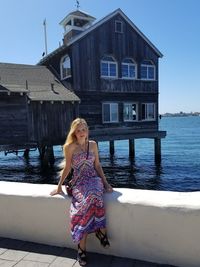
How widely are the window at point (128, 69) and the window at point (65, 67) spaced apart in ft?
13.9

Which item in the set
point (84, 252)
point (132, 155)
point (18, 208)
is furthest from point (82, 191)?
point (132, 155)

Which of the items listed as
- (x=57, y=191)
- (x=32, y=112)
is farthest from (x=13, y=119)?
(x=57, y=191)

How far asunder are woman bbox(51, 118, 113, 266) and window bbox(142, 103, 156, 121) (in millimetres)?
21025

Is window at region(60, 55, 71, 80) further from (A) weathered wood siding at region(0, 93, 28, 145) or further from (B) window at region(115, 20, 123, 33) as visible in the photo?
(A) weathered wood siding at region(0, 93, 28, 145)

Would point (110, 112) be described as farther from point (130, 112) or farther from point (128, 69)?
point (128, 69)

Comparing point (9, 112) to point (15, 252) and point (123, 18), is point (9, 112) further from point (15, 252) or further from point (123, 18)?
point (15, 252)

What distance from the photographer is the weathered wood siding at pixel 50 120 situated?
18.5 metres

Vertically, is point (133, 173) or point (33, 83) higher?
point (33, 83)

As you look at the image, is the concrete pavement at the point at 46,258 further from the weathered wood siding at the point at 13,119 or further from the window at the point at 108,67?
the window at the point at 108,67

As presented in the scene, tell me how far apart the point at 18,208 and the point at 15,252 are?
61cm

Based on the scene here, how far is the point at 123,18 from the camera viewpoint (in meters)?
23.1

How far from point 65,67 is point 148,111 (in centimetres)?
755

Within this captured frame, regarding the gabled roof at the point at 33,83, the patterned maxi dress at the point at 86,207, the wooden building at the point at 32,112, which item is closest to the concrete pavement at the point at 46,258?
the patterned maxi dress at the point at 86,207

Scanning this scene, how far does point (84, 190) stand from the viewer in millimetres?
3867
